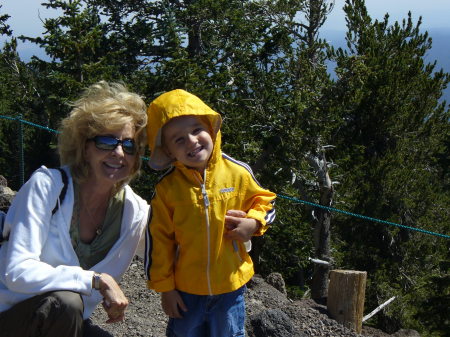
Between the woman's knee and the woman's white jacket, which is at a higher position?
the woman's white jacket

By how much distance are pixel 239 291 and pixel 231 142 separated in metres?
9.11

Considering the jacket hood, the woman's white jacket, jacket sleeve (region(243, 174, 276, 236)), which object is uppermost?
the jacket hood

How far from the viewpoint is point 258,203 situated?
2822 mm

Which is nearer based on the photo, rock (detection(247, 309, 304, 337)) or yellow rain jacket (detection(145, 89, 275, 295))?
yellow rain jacket (detection(145, 89, 275, 295))

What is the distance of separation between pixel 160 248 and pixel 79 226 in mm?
371

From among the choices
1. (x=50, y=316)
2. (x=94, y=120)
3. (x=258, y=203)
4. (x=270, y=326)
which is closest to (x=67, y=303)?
(x=50, y=316)

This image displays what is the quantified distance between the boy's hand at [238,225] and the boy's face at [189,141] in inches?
9.0

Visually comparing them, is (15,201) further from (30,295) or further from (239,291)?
(239,291)

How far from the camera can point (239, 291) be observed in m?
2.80

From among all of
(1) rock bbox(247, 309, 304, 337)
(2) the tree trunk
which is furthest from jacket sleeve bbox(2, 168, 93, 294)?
(2) the tree trunk

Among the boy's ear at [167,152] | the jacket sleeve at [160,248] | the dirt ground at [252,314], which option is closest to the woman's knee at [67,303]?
the jacket sleeve at [160,248]

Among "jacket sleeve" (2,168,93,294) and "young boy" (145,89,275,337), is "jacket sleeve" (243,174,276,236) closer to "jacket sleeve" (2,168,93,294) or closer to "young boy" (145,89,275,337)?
"young boy" (145,89,275,337)

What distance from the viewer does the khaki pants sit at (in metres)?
2.42

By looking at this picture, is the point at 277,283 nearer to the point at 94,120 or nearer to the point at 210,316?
the point at 210,316
